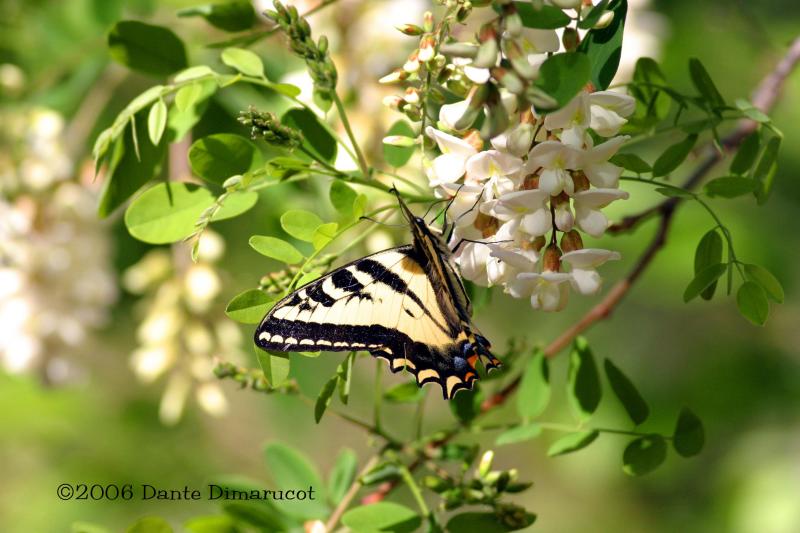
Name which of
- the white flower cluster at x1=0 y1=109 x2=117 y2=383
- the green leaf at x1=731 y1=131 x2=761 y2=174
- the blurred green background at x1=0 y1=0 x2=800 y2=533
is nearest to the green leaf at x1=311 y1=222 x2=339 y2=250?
the green leaf at x1=731 y1=131 x2=761 y2=174

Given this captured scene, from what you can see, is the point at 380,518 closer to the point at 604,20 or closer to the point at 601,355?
the point at 604,20

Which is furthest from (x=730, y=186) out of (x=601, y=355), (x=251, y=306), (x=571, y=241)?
(x=601, y=355)

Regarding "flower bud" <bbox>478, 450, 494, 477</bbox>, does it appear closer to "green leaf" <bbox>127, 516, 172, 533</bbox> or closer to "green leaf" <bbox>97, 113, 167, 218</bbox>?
"green leaf" <bbox>127, 516, 172, 533</bbox>

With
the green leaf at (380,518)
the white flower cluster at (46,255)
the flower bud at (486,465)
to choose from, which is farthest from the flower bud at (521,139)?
the white flower cluster at (46,255)

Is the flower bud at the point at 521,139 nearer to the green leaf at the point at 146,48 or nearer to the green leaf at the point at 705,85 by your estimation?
the green leaf at the point at 705,85

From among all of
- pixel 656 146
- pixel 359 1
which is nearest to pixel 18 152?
pixel 359 1

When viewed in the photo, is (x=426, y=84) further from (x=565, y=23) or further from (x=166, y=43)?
(x=166, y=43)
